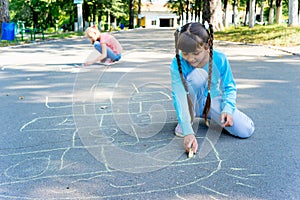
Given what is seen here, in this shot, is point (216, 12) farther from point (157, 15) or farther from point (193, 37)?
point (157, 15)

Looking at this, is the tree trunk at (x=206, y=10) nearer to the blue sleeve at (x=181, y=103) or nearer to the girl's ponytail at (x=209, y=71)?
the girl's ponytail at (x=209, y=71)

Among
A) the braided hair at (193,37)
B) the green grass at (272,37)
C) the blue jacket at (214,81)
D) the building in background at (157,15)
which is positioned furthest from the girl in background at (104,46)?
the building in background at (157,15)

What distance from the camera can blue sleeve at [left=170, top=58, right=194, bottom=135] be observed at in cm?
308

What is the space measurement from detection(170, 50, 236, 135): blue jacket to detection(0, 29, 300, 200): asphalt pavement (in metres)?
0.31

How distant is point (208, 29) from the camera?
3.08m

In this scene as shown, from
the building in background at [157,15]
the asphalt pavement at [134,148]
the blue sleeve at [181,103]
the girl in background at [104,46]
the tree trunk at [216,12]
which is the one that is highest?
the building in background at [157,15]

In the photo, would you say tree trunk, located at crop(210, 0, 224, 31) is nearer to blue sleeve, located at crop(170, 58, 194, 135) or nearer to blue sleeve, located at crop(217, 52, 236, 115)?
blue sleeve, located at crop(217, 52, 236, 115)

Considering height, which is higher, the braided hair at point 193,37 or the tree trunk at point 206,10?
the tree trunk at point 206,10

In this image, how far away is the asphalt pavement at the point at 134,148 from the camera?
2.54 meters

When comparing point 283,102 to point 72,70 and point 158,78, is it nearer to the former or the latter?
point 158,78

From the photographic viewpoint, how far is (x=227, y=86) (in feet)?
10.8

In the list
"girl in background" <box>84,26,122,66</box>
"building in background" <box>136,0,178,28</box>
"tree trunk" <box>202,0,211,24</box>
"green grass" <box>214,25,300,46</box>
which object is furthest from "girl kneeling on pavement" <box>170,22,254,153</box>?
"building in background" <box>136,0,178,28</box>

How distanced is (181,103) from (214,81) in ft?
1.61

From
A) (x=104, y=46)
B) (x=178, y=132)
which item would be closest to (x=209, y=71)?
(x=178, y=132)
